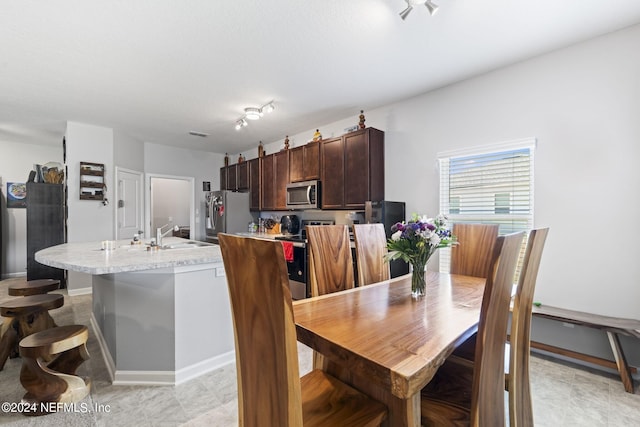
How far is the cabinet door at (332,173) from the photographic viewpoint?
3.84 meters

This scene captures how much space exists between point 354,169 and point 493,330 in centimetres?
286

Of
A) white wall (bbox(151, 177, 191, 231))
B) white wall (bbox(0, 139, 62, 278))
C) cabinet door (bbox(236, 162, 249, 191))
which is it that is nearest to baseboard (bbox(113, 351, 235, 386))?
cabinet door (bbox(236, 162, 249, 191))

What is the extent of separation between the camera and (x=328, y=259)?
189 centimetres

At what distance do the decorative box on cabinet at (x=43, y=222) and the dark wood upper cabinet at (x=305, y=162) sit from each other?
12.8 ft

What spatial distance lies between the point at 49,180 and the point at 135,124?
2.02m

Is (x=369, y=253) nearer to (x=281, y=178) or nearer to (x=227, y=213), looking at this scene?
(x=281, y=178)

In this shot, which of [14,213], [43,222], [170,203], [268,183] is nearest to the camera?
[43,222]

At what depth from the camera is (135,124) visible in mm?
4402

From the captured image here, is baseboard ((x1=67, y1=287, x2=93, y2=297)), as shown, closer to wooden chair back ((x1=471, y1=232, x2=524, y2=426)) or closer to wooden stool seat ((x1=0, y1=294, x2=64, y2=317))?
wooden stool seat ((x1=0, y1=294, x2=64, y2=317))

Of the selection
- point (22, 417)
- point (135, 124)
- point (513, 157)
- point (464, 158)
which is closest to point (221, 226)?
point (135, 124)

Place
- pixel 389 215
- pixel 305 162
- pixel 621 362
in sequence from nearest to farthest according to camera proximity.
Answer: pixel 621 362
pixel 389 215
pixel 305 162

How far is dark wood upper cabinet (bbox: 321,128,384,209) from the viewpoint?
11.6 feet

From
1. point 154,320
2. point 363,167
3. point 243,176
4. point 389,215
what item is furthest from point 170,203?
point 389,215

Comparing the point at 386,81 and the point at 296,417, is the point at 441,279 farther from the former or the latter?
the point at 386,81
